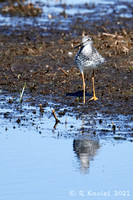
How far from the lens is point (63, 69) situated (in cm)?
1395

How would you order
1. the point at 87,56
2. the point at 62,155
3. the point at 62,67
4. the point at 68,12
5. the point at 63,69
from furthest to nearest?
the point at 68,12, the point at 62,67, the point at 63,69, the point at 87,56, the point at 62,155

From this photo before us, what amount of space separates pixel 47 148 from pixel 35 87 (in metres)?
3.94

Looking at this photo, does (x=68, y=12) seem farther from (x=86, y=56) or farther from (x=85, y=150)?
(x=85, y=150)

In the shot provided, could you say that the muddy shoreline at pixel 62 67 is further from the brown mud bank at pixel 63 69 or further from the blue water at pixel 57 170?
the blue water at pixel 57 170

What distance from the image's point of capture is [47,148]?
8.69m

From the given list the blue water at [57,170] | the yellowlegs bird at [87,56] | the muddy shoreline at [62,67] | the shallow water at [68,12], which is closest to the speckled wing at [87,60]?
the yellowlegs bird at [87,56]

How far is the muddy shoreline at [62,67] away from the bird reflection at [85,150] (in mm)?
1812

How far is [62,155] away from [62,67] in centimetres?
608

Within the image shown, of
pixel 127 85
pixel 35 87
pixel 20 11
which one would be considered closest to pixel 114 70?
pixel 127 85

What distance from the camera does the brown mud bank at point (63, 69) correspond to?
11.6 metres

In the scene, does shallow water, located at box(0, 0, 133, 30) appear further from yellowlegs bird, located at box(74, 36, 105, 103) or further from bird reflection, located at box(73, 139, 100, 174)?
bird reflection, located at box(73, 139, 100, 174)

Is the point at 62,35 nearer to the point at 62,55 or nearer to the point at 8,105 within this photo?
the point at 62,55

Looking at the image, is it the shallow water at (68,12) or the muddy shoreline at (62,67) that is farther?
the shallow water at (68,12)

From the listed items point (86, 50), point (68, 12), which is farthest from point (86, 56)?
point (68, 12)
